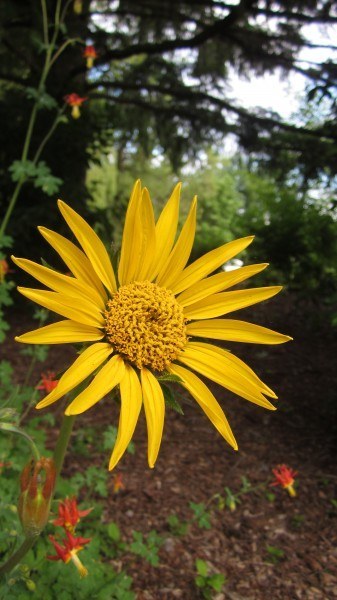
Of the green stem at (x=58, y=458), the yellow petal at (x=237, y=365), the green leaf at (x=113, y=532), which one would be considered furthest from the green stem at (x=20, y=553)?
the green leaf at (x=113, y=532)

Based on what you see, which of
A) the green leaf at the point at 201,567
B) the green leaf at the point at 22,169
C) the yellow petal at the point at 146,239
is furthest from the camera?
the green leaf at the point at 22,169

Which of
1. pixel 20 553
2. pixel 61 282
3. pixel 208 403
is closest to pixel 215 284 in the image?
pixel 208 403

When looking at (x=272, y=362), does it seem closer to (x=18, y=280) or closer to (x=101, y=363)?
(x=18, y=280)

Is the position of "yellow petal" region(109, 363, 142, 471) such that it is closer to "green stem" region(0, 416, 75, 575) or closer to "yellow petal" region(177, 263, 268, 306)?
"green stem" region(0, 416, 75, 575)

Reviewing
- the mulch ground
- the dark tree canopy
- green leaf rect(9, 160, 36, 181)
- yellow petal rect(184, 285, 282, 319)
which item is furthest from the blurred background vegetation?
yellow petal rect(184, 285, 282, 319)

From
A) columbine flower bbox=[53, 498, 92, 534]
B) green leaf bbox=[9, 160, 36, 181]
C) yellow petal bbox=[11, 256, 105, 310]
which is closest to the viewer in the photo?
yellow petal bbox=[11, 256, 105, 310]

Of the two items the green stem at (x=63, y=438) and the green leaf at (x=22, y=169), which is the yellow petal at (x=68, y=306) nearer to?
the green stem at (x=63, y=438)

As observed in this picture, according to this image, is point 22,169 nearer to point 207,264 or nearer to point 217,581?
point 207,264
